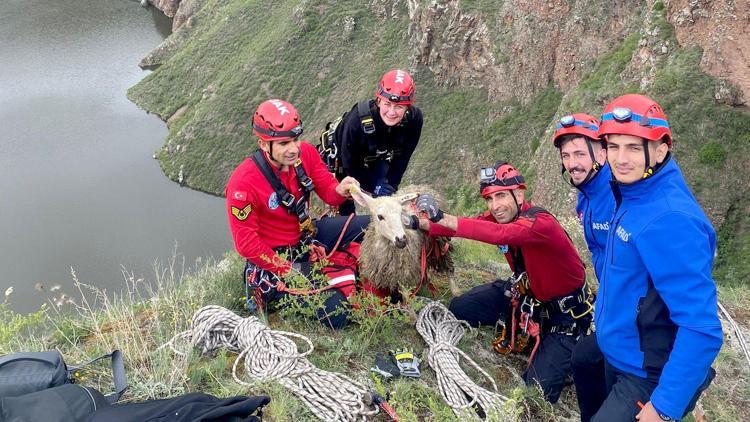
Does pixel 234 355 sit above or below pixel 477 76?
below

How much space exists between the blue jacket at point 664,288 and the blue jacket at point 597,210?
0.88m

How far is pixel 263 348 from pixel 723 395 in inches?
195

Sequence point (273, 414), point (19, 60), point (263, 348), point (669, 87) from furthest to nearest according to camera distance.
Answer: point (19, 60) < point (669, 87) < point (263, 348) < point (273, 414)

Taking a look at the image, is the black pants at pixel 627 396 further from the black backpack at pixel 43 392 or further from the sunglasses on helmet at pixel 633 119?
the black backpack at pixel 43 392

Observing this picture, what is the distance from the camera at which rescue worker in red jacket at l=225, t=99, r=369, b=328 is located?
19.2 ft

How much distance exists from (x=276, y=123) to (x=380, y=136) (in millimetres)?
2429

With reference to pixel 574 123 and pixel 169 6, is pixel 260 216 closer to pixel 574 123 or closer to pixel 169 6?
pixel 574 123

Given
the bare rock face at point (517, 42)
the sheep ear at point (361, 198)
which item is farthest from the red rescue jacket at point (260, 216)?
the bare rock face at point (517, 42)

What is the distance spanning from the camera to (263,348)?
4930 mm

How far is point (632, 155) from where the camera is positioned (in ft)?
11.2

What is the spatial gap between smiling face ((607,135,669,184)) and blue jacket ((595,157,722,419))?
0.26 ft

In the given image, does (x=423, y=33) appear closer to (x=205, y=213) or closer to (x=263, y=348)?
(x=205, y=213)

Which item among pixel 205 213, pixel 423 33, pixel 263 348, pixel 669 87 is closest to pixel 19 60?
pixel 205 213

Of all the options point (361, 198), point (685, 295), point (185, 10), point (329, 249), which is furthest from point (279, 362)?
point (185, 10)
